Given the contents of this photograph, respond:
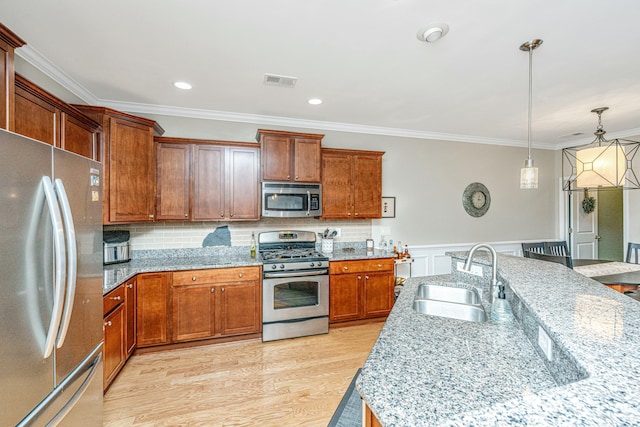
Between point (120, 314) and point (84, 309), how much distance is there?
108cm

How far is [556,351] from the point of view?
0.97 m

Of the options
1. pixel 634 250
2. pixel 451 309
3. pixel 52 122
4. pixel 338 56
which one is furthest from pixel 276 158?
pixel 634 250

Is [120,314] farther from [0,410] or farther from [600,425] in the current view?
[600,425]

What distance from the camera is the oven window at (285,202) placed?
3.46 meters

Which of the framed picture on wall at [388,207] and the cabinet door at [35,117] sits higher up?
the cabinet door at [35,117]

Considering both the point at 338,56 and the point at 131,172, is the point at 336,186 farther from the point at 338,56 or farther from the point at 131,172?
the point at 131,172

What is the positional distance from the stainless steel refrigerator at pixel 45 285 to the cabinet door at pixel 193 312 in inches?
52.4

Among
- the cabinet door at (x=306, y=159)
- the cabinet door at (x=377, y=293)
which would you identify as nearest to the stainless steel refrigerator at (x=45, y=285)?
the cabinet door at (x=306, y=159)

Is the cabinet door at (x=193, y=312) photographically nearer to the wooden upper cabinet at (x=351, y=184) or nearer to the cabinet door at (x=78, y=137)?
the cabinet door at (x=78, y=137)

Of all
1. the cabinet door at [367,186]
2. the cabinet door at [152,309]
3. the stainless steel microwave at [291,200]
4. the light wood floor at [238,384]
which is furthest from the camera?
the cabinet door at [367,186]

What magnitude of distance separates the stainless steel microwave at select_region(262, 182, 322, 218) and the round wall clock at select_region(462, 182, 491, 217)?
2688 mm

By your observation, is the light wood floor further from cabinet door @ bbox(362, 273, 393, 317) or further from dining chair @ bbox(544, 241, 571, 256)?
dining chair @ bbox(544, 241, 571, 256)

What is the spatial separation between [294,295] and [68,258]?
227cm

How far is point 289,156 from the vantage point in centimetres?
350
